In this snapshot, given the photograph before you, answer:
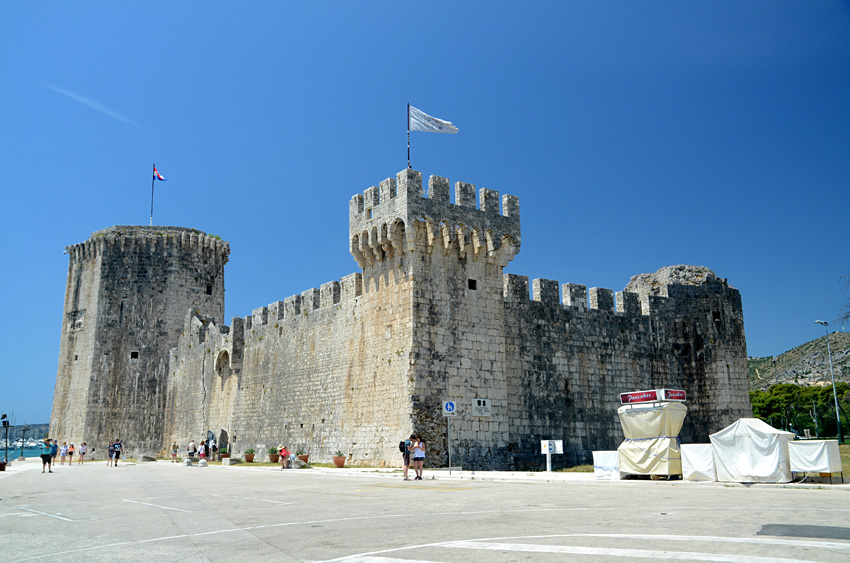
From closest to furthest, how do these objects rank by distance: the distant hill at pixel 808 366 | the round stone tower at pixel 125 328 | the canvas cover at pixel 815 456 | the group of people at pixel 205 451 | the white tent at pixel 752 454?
the canvas cover at pixel 815 456 < the white tent at pixel 752 454 < the group of people at pixel 205 451 < the round stone tower at pixel 125 328 < the distant hill at pixel 808 366

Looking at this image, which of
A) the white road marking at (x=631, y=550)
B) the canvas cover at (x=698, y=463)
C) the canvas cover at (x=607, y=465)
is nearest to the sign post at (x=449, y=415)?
the canvas cover at (x=607, y=465)

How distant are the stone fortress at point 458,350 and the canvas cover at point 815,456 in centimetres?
1029

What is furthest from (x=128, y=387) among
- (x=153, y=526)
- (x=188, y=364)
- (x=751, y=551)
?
(x=751, y=551)

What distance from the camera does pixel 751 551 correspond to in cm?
640

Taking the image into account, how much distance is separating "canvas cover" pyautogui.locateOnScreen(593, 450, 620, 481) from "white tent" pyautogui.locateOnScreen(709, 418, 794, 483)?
2599 mm

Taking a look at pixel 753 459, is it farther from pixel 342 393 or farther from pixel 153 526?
pixel 342 393

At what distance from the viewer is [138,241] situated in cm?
4519

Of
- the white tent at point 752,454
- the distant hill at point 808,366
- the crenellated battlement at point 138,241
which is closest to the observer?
the white tent at point 752,454

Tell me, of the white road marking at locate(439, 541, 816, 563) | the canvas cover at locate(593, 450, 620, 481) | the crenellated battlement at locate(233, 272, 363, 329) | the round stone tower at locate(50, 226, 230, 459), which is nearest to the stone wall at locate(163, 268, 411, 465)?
the crenellated battlement at locate(233, 272, 363, 329)

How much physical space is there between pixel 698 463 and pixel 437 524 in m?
9.65

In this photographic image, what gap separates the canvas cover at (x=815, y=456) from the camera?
1458 centimetres

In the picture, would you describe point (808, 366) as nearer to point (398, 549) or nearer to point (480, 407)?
point (480, 407)

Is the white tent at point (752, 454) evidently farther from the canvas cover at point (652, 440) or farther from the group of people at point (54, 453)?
the group of people at point (54, 453)

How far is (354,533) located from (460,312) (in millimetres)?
16272
